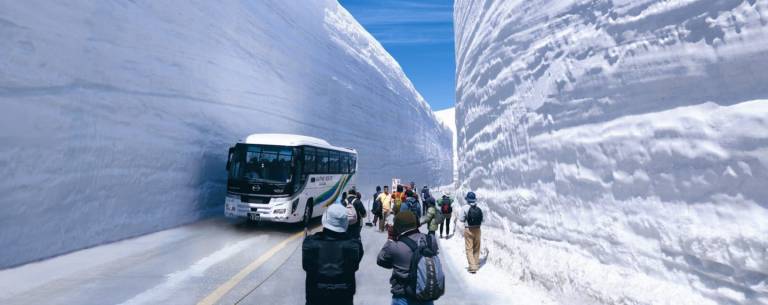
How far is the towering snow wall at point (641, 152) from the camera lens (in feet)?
12.4

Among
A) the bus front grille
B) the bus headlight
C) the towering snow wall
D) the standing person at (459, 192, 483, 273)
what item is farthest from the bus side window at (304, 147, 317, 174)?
the towering snow wall

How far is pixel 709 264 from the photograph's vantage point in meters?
3.93

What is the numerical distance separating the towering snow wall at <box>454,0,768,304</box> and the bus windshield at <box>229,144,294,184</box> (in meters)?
6.35

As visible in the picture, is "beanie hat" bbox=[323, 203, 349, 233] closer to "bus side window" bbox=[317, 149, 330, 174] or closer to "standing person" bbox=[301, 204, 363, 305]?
"standing person" bbox=[301, 204, 363, 305]

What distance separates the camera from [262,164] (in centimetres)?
1211

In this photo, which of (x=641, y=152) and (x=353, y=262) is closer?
(x=353, y=262)

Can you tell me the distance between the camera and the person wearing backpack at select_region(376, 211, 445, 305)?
348 centimetres

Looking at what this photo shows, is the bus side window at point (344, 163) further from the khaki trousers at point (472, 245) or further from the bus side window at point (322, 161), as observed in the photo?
the khaki trousers at point (472, 245)

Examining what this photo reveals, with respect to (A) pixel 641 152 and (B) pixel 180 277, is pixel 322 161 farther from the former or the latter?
(A) pixel 641 152

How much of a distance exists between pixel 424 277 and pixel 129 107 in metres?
10.0

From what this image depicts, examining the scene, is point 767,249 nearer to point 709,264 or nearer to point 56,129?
point 709,264

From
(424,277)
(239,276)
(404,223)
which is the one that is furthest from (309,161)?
(424,277)

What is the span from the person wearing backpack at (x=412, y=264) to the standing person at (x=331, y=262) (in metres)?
0.33

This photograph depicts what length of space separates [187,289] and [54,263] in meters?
3.33
